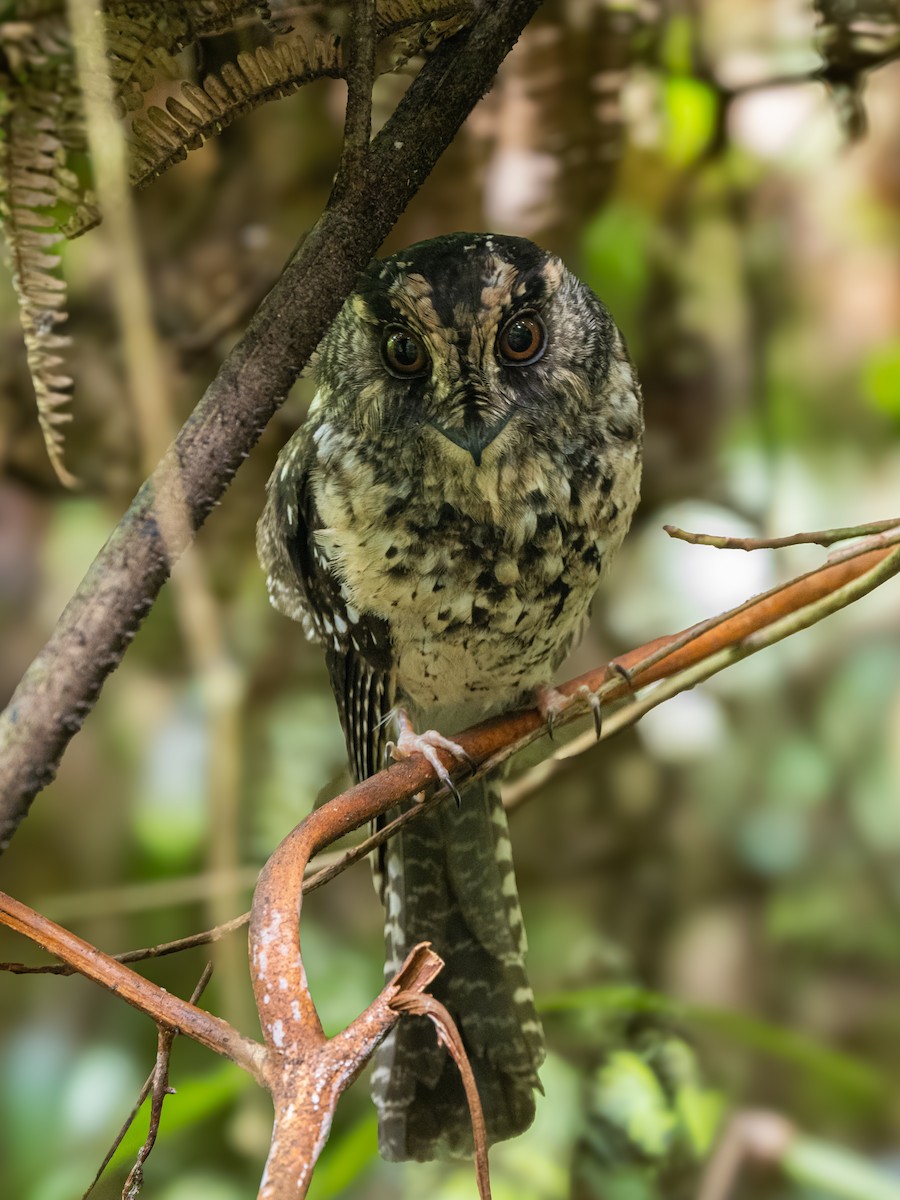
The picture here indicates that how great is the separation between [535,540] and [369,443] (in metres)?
0.21

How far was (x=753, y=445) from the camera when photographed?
214 cm

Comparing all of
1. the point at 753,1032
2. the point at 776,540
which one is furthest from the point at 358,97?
the point at 753,1032

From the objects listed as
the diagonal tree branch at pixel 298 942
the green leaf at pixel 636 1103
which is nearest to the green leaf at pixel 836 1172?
the green leaf at pixel 636 1103

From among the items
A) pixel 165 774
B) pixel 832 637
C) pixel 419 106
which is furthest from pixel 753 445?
pixel 419 106

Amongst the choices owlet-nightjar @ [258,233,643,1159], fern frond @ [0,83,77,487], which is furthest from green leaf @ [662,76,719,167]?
fern frond @ [0,83,77,487]

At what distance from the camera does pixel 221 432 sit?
83 centimetres

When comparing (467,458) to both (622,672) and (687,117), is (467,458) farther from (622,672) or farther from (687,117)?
(687,117)

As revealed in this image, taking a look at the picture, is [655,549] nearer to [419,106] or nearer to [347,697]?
[347,697]

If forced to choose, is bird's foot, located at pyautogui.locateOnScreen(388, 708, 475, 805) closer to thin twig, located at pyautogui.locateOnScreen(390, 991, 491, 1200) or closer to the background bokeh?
thin twig, located at pyautogui.locateOnScreen(390, 991, 491, 1200)

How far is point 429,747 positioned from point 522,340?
0.42 m

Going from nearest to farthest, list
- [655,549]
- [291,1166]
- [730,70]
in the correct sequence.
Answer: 1. [291,1166]
2. [730,70]
3. [655,549]

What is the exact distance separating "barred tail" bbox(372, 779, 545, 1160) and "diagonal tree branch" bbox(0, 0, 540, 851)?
60 centimetres

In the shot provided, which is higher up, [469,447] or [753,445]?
[753,445]

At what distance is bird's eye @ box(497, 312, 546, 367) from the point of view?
1113mm
